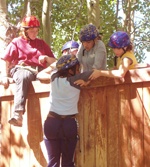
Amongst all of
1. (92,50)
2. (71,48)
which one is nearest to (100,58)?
(92,50)

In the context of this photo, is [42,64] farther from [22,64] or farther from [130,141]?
[130,141]

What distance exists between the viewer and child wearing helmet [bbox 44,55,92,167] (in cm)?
451

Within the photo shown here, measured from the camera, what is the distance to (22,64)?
534cm

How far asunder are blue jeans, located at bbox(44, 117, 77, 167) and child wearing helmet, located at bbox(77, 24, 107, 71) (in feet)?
2.74

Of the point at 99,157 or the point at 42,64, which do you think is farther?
the point at 42,64

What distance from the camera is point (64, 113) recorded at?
4.51m

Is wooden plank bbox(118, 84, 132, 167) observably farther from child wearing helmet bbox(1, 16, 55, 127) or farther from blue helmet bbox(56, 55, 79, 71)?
child wearing helmet bbox(1, 16, 55, 127)

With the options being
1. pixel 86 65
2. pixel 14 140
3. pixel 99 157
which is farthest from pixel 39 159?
pixel 86 65

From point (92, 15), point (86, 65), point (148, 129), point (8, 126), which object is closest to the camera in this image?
point (148, 129)

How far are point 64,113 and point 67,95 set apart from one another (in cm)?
20

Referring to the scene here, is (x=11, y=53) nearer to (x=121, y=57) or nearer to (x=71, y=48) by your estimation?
(x=71, y=48)

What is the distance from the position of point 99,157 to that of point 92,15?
10.7 feet

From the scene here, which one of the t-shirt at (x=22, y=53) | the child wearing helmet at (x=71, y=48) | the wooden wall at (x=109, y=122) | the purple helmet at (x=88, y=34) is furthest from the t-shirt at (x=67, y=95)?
the child wearing helmet at (x=71, y=48)

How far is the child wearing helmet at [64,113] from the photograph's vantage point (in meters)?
4.51
